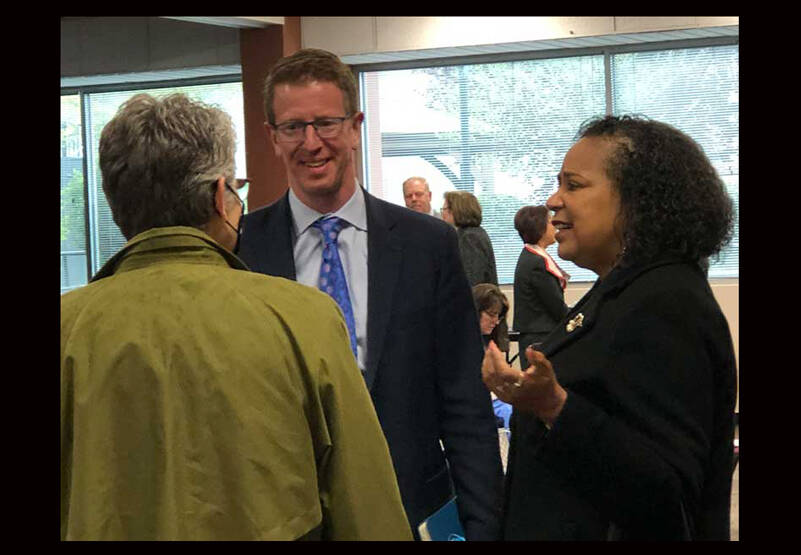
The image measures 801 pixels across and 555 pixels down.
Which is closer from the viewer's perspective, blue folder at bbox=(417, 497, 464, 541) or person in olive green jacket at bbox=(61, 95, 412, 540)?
person in olive green jacket at bbox=(61, 95, 412, 540)

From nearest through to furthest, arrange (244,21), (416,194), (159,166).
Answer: (159,166) → (416,194) → (244,21)

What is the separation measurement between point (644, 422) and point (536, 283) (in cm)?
459

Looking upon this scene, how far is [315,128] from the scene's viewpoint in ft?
7.25

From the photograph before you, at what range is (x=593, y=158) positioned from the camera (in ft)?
6.53

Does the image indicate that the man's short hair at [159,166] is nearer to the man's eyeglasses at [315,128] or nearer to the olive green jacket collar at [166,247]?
the olive green jacket collar at [166,247]

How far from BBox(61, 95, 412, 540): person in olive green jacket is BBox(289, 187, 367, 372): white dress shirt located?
638mm

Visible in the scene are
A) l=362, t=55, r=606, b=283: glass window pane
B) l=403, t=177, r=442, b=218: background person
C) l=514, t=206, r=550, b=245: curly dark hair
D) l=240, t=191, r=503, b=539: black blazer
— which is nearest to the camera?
l=240, t=191, r=503, b=539: black blazer

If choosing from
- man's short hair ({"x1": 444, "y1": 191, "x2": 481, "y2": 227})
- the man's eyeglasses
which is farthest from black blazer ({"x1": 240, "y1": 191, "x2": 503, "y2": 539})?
man's short hair ({"x1": 444, "y1": 191, "x2": 481, "y2": 227})

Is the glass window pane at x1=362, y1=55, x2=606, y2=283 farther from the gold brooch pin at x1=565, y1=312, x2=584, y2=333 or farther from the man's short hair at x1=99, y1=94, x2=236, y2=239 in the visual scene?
the man's short hair at x1=99, y1=94, x2=236, y2=239

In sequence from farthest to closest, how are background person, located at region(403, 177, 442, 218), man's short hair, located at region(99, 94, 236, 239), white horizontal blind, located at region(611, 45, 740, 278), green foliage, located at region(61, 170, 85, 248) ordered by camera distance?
green foliage, located at region(61, 170, 85, 248), white horizontal blind, located at region(611, 45, 740, 278), background person, located at region(403, 177, 442, 218), man's short hair, located at region(99, 94, 236, 239)

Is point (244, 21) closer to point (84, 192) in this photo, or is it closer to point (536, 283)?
point (84, 192)

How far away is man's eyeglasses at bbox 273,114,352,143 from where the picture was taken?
2209mm

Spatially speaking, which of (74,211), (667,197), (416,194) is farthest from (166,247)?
(74,211)
